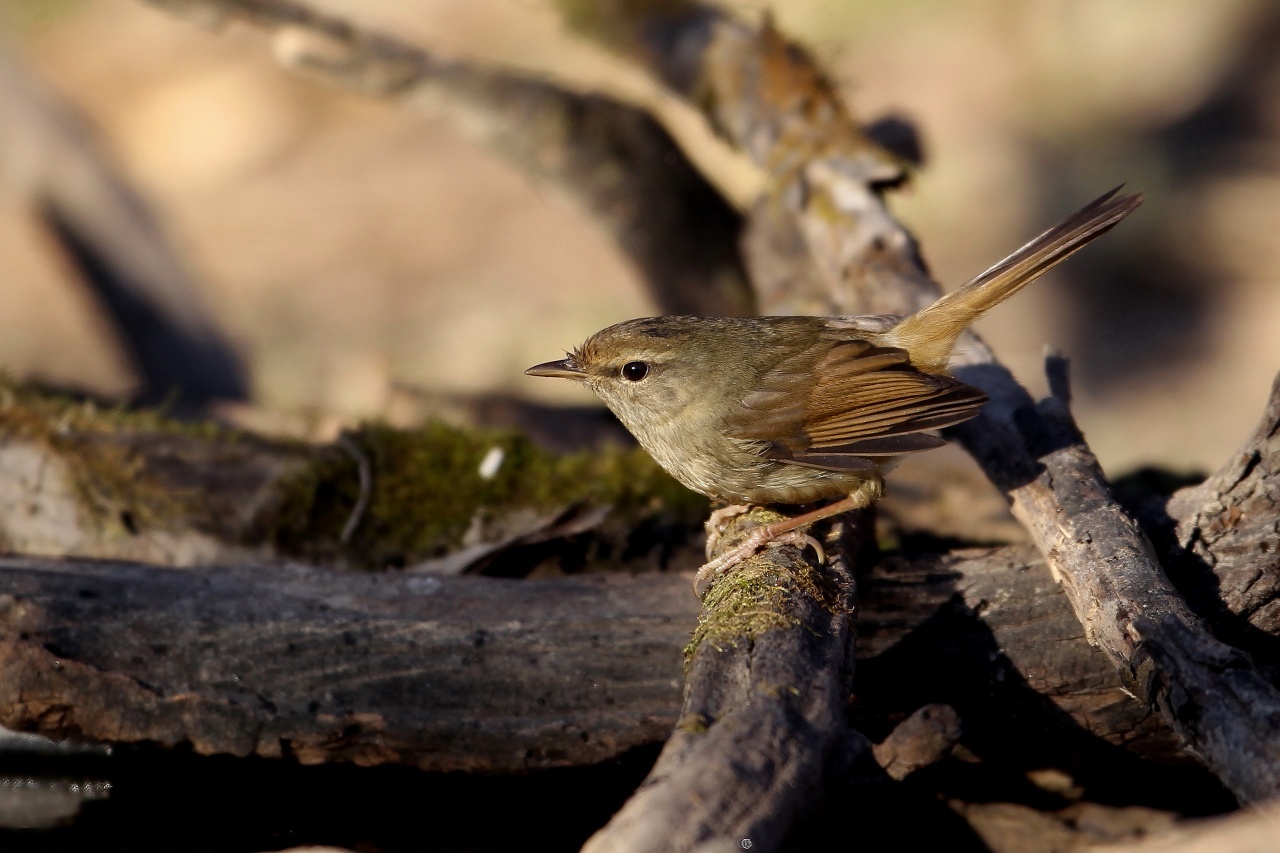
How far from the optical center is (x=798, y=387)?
4113 millimetres

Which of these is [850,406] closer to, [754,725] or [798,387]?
[798,387]

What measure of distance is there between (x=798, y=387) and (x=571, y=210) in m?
4.18

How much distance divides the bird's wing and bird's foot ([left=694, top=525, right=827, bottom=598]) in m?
0.43

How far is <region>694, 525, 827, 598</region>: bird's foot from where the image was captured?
340 centimetres

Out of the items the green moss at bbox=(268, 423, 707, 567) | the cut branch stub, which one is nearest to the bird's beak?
the green moss at bbox=(268, 423, 707, 567)

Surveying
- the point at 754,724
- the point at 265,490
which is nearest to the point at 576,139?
the point at 265,490

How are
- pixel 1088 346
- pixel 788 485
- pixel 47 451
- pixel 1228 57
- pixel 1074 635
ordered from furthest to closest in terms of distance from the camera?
pixel 1228 57 < pixel 1088 346 < pixel 47 451 < pixel 788 485 < pixel 1074 635

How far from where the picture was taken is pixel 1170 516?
11.5 feet

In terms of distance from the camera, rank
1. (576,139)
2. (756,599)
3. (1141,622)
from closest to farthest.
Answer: (1141,622)
(756,599)
(576,139)

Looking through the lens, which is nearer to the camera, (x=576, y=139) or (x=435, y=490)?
(x=435, y=490)

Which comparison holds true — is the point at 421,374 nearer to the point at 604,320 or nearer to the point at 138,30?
the point at 604,320

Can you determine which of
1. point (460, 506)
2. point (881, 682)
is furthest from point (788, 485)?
point (460, 506)

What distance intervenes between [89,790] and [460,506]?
5.57 ft

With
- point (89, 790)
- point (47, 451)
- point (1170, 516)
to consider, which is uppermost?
point (47, 451)
